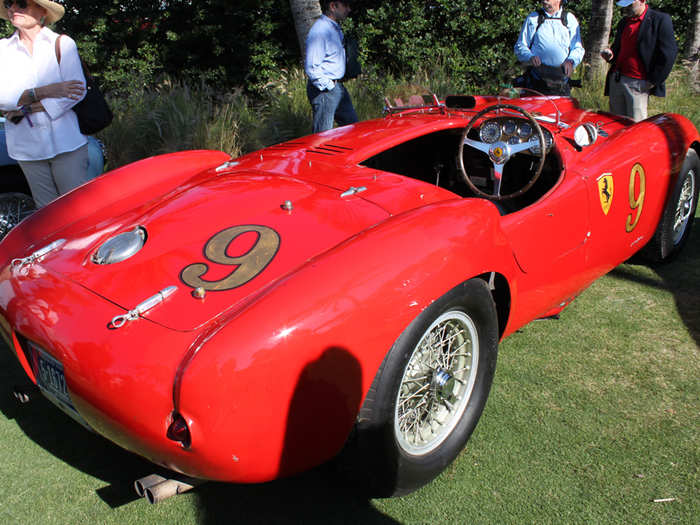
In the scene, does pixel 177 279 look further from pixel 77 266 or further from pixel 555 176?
pixel 555 176

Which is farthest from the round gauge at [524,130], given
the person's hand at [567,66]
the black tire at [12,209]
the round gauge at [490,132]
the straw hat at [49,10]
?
the black tire at [12,209]

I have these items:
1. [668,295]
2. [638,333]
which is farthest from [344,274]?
[668,295]

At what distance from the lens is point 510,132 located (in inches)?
121

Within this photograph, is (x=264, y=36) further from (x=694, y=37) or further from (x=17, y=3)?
(x=17, y=3)

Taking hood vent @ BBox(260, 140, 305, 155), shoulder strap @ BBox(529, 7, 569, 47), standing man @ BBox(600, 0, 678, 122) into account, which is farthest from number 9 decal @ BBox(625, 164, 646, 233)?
shoulder strap @ BBox(529, 7, 569, 47)

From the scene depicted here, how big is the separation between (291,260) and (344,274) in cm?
32

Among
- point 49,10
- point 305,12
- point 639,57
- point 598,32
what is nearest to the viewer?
point 49,10

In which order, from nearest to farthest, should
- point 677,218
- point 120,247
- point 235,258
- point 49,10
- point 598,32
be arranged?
point 235,258
point 120,247
point 49,10
point 677,218
point 598,32

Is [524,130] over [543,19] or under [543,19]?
under

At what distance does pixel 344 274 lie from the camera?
76.5 inches

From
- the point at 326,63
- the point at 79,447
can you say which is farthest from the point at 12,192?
the point at 79,447

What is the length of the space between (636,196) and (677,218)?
3.01 feet

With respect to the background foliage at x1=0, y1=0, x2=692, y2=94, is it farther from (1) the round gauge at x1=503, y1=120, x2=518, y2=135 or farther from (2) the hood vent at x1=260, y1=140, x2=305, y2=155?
(1) the round gauge at x1=503, y1=120, x2=518, y2=135

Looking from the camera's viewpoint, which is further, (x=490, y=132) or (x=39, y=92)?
(x=39, y=92)
